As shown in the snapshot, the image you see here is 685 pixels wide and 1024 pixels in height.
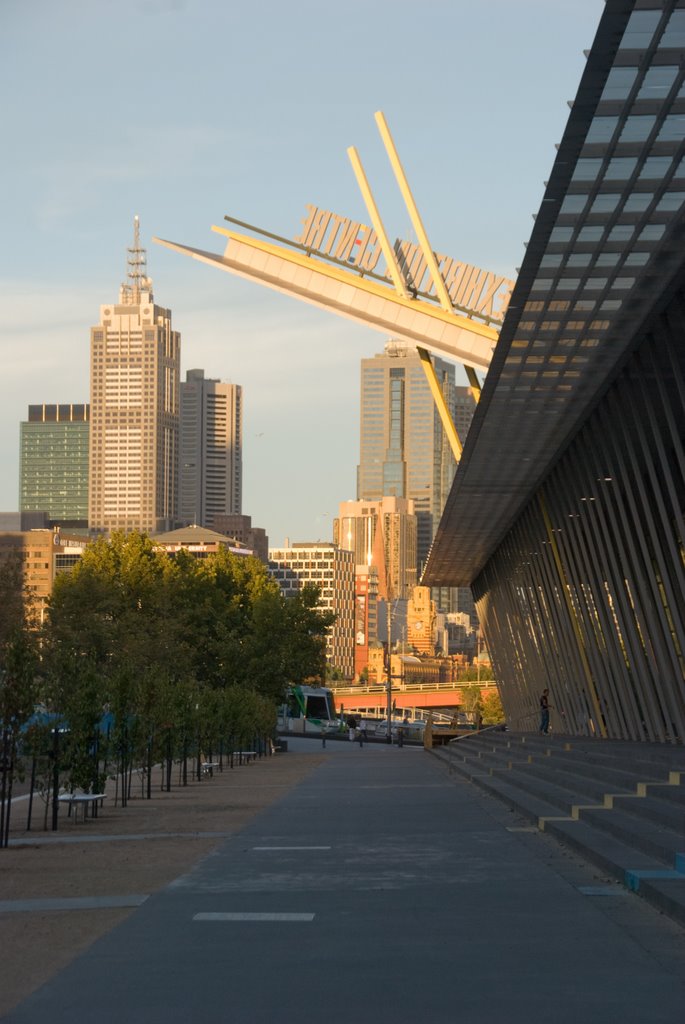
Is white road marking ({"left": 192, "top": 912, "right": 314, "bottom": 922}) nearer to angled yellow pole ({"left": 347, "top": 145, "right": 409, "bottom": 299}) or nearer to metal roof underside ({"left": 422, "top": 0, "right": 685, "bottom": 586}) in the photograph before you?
metal roof underside ({"left": 422, "top": 0, "right": 685, "bottom": 586})

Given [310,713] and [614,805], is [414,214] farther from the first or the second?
[310,713]

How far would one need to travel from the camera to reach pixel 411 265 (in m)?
49.1

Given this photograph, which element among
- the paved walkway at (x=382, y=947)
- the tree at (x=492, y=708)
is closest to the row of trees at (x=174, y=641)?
the paved walkway at (x=382, y=947)

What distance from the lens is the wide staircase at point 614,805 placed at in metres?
11.2

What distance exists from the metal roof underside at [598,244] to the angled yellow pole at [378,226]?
16283 mm

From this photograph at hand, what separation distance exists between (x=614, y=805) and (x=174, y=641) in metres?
48.7

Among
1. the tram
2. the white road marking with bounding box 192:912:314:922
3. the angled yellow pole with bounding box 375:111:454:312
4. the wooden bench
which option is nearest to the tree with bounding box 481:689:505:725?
the tram

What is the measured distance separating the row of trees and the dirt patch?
149 centimetres

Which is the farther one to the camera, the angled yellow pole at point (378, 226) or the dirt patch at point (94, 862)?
the angled yellow pole at point (378, 226)

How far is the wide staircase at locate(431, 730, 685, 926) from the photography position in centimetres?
1116

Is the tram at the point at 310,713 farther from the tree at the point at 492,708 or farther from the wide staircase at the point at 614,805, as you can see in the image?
the wide staircase at the point at 614,805

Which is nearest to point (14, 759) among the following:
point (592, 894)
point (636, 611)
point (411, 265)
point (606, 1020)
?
point (592, 894)

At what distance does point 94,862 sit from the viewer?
1434cm

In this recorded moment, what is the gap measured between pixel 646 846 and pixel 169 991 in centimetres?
608
